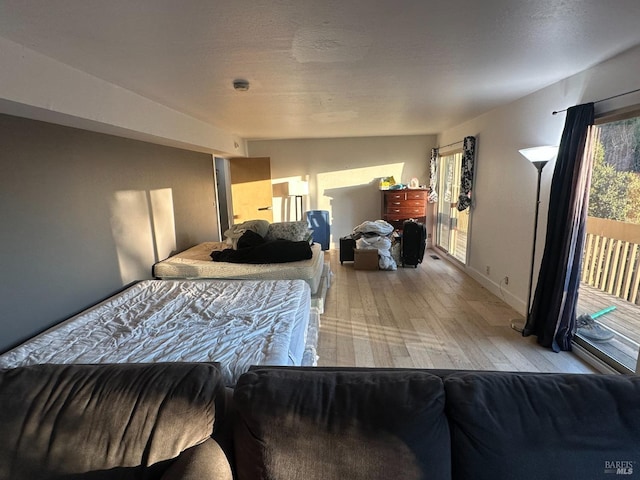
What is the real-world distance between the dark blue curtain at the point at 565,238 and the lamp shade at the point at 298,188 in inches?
166

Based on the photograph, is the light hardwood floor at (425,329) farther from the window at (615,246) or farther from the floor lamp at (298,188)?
the floor lamp at (298,188)

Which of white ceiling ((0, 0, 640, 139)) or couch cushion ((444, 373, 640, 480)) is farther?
white ceiling ((0, 0, 640, 139))

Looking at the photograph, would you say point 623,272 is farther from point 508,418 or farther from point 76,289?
point 76,289

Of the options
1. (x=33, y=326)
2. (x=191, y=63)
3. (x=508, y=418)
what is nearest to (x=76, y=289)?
(x=33, y=326)

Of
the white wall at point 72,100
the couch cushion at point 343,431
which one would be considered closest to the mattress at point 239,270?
the white wall at point 72,100

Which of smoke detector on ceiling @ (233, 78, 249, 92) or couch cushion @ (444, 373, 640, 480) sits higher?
smoke detector on ceiling @ (233, 78, 249, 92)

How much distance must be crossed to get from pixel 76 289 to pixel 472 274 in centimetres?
456

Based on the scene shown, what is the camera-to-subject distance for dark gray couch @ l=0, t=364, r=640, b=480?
0.93 m

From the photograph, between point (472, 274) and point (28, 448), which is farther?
point (472, 274)

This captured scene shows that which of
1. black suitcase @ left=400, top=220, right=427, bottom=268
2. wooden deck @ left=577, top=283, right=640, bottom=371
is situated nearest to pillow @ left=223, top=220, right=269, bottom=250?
black suitcase @ left=400, top=220, right=427, bottom=268

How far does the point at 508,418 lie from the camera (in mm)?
962

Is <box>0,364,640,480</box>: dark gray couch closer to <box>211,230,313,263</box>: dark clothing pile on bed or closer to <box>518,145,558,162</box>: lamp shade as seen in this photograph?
<box>518,145,558,162</box>: lamp shade

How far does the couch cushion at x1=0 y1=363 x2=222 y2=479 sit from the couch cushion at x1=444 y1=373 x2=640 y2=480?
2.72 ft

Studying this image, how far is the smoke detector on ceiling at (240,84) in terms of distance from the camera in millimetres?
2364
